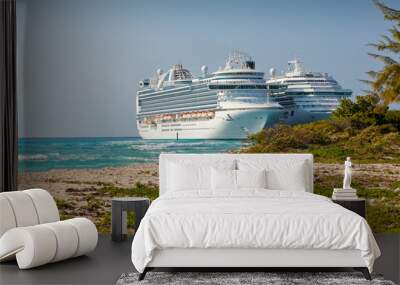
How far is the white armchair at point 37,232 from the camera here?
586 cm

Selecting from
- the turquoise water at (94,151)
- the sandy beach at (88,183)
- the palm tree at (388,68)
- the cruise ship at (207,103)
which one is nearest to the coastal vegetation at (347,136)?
the palm tree at (388,68)

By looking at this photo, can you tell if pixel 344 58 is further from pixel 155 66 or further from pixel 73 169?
pixel 73 169

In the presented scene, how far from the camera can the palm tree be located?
829cm

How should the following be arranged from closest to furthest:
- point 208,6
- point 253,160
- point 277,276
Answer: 1. point 277,276
2. point 253,160
3. point 208,6

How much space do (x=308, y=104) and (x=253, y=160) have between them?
1.17 meters

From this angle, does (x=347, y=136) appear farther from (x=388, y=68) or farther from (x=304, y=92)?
(x=388, y=68)

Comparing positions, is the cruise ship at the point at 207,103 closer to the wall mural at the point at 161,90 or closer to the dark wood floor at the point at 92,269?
the wall mural at the point at 161,90

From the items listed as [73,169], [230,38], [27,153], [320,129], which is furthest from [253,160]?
[27,153]

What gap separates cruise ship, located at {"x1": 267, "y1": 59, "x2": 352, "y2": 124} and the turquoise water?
0.75m

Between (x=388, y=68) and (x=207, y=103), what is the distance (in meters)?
2.25

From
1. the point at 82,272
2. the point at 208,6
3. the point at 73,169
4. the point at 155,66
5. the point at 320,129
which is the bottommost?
the point at 82,272

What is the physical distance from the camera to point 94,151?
28.3 feet

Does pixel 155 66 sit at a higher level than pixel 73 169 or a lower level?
higher

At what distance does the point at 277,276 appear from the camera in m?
5.61
